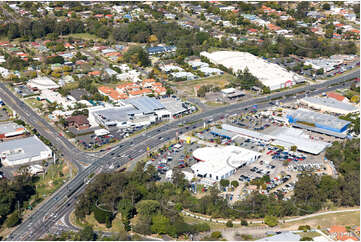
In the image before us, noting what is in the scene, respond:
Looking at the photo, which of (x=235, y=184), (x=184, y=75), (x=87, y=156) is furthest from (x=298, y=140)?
(x=184, y=75)

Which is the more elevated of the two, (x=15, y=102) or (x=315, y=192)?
(x=315, y=192)

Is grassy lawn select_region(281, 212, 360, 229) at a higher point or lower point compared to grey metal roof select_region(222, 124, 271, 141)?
higher

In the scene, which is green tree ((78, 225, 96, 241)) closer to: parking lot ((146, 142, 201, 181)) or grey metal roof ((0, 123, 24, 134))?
parking lot ((146, 142, 201, 181))

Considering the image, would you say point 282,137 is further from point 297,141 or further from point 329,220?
point 329,220

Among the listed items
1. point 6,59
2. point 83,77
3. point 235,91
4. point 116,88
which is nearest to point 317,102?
point 235,91

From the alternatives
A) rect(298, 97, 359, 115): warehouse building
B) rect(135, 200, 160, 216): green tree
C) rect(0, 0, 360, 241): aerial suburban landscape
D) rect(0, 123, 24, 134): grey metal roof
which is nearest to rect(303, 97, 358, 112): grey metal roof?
rect(298, 97, 359, 115): warehouse building

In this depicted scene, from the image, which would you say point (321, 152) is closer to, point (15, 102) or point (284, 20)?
point (15, 102)
